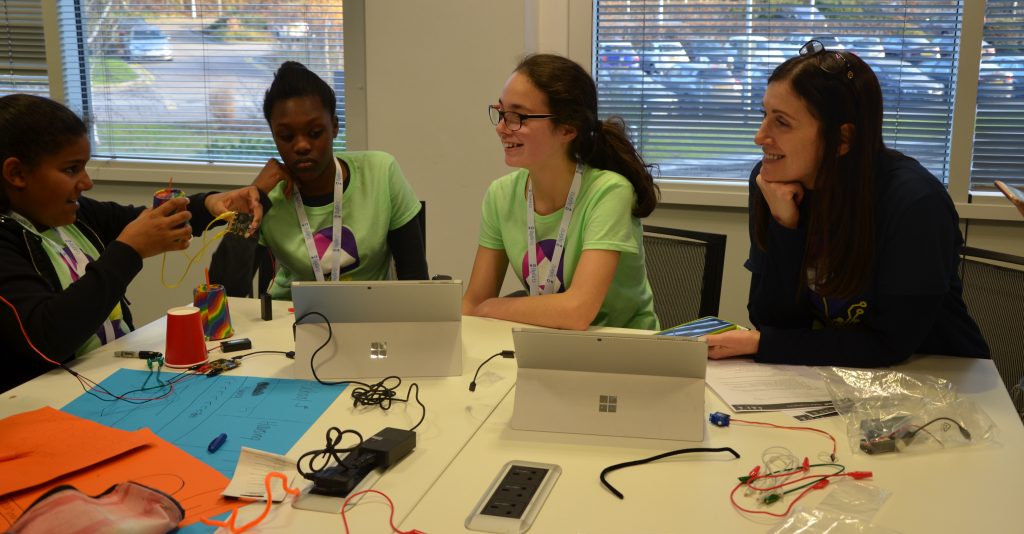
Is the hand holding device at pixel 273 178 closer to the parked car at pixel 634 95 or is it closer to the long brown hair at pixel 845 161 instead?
the long brown hair at pixel 845 161

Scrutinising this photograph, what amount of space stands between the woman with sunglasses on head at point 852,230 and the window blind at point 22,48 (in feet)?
13.4

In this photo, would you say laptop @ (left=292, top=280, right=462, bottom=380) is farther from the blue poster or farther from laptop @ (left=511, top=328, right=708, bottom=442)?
laptop @ (left=511, top=328, right=708, bottom=442)

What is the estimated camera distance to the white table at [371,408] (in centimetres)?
127

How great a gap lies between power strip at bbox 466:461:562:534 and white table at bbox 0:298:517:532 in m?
0.11

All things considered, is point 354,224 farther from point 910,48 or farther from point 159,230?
point 910,48

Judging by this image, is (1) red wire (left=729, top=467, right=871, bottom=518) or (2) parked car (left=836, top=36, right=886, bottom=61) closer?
(1) red wire (left=729, top=467, right=871, bottom=518)

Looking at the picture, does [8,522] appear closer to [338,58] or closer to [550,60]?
[550,60]

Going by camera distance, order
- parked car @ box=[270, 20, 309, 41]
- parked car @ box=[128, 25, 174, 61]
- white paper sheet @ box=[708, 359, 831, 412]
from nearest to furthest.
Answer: white paper sheet @ box=[708, 359, 831, 412]
parked car @ box=[270, 20, 309, 41]
parked car @ box=[128, 25, 174, 61]

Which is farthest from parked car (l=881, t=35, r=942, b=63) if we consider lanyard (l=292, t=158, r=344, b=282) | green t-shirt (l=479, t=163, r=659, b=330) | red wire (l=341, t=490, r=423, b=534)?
red wire (l=341, t=490, r=423, b=534)

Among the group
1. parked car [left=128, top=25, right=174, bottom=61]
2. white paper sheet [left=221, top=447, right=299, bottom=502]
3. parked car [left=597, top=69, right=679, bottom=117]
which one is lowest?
white paper sheet [left=221, top=447, right=299, bottom=502]

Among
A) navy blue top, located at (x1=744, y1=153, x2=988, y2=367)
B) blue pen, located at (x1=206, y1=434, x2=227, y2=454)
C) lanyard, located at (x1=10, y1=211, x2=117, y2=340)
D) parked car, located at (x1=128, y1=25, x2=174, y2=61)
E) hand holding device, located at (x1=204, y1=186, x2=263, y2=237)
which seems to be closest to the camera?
blue pen, located at (x1=206, y1=434, x2=227, y2=454)

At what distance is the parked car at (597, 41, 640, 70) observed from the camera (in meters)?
3.82

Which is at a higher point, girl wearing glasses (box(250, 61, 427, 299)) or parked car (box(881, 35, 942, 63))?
parked car (box(881, 35, 942, 63))

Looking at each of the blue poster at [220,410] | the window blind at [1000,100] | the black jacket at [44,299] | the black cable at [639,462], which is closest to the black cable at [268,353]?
the blue poster at [220,410]
